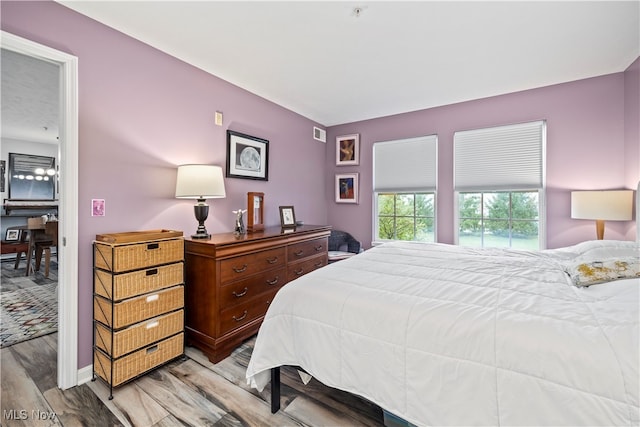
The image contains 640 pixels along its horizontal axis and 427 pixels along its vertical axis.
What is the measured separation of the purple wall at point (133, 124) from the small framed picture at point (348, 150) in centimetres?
162

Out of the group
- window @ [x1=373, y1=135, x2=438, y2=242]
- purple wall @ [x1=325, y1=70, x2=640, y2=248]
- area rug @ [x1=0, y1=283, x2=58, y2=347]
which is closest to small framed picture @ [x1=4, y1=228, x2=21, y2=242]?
area rug @ [x1=0, y1=283, x2=58, y2=347]

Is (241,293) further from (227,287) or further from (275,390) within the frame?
(275,390)

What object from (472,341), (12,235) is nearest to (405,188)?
(472,341)

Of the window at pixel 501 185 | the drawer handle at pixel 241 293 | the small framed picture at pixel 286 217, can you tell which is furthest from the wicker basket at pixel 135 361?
the window at pixel 501 185

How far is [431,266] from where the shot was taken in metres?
1.86

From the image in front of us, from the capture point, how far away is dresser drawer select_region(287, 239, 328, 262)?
2855mm

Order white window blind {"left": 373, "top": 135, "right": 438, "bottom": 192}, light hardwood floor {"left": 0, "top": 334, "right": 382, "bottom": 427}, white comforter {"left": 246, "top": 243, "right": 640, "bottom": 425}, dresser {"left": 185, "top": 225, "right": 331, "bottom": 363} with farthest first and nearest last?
white window blind {"left": 373, "top": 135, "right": 438, "bottom": 192}, dresser {"left": 185, "top": 225, "right": 331, "bottom": 363}, light hardwood floor {"left": 0, "top": 334, "right": 382, "bottom": 427}, white comforter {"left": 246, "top": 243, "right": 640, "bottom": 425}

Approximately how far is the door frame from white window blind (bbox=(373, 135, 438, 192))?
3.40m

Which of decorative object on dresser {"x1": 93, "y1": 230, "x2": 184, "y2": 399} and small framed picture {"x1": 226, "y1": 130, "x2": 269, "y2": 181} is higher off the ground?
small framed picture {"x1": 226, "y1": 130, "x2": 269, "y2": 181}

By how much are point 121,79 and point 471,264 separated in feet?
9.57

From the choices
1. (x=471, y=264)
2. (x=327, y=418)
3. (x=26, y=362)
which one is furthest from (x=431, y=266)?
(x=26, y=362)

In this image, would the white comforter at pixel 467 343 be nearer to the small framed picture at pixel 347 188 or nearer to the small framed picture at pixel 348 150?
the small framed picture at pixel 347 188

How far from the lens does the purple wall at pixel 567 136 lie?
2.72 meters

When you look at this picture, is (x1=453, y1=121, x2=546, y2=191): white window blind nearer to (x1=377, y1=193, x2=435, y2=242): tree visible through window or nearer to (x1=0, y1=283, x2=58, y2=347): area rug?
(x1=377, y1=193, x2=435, y2=242): tree visible through window
